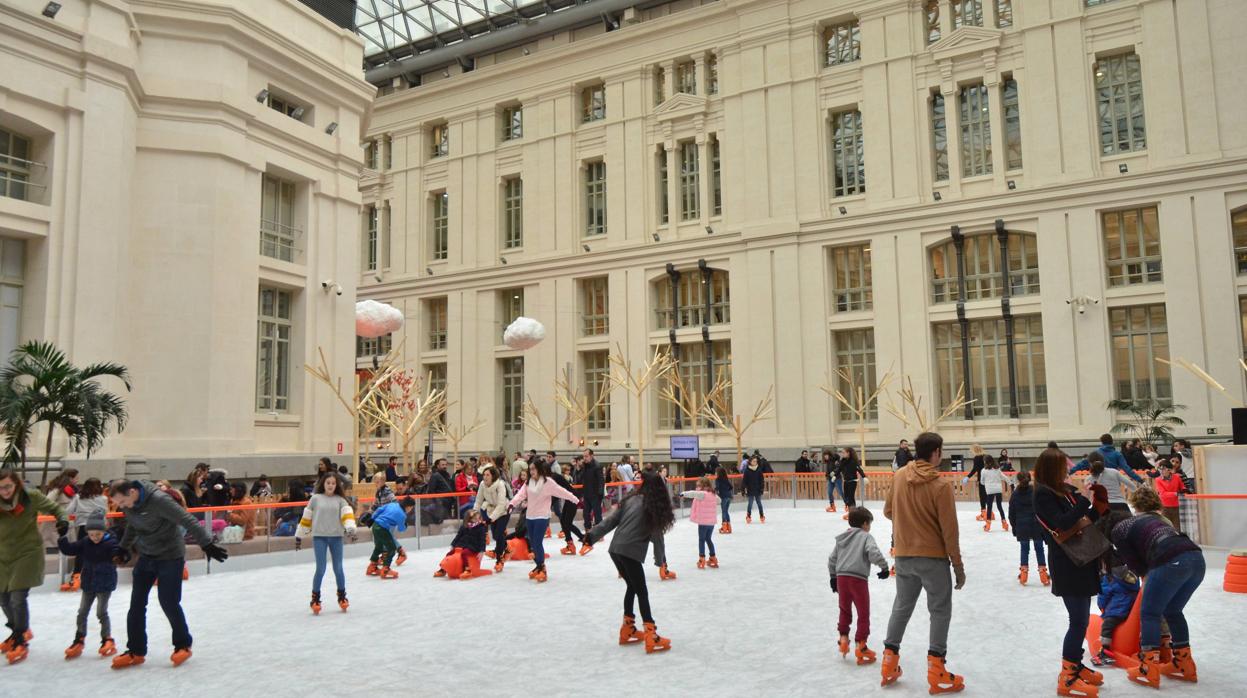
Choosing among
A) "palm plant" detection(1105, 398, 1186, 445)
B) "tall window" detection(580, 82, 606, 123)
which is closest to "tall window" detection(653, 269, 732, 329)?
"tall window" detection(580, 82, 606, 123)

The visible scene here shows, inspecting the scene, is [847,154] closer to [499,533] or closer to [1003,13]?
[1003,13]

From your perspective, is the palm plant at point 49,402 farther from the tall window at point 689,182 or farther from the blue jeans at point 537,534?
the tall window at point 689,182

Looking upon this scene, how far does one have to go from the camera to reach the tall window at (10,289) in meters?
17.5

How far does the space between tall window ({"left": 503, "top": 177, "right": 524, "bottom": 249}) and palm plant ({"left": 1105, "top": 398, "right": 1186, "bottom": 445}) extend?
25096 mm

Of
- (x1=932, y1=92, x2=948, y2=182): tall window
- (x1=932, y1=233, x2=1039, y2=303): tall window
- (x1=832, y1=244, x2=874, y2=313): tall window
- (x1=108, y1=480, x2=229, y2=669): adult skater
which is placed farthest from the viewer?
(x1=832, y1=244, x2=874, y2=313): tall window

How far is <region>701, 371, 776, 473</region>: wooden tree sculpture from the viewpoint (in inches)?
1296

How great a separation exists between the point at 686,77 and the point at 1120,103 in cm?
1624

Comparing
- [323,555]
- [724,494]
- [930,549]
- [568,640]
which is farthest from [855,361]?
[930,549]

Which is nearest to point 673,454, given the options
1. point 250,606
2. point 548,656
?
point 250,606

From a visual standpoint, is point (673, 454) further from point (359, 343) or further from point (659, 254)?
point (359, 343)

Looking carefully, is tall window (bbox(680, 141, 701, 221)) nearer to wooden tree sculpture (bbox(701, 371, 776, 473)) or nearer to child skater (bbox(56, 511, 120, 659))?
wooden tree sculpture (bbox(701, 371, 776, 473))

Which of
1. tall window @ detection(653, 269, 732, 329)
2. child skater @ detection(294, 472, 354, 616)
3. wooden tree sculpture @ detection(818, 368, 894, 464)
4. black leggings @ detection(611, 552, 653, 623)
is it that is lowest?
black leggings @ detection(611, 552, 653, 623)

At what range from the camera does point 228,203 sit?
21.0 meters

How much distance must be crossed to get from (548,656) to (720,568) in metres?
5.87
